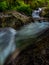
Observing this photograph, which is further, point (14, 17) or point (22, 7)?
point (22, 7)

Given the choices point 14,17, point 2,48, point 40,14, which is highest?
point 2,48

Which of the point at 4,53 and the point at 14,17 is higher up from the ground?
the point at 4,53

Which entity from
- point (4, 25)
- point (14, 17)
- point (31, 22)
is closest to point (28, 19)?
point (31, 22)

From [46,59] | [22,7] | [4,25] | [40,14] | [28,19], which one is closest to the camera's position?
[46,59]

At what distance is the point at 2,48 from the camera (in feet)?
18.7

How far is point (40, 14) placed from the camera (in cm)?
1593

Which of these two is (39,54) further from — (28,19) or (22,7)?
(22,7)

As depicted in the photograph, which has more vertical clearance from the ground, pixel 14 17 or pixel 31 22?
pixel 14 17

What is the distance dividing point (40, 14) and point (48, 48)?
11017 millimetres

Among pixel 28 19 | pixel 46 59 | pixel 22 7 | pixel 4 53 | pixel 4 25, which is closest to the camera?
pixel 46 59

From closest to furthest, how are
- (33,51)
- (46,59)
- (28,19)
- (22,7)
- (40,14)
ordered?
(46,59)
(33,51)
(28,19)
(22,7)
(40,14)

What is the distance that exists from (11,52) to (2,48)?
0.43 metres

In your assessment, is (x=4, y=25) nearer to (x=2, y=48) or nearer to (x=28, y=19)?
(x=28, y=19)

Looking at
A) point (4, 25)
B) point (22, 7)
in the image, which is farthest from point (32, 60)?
point (22, 7)
